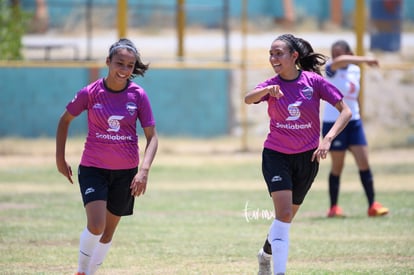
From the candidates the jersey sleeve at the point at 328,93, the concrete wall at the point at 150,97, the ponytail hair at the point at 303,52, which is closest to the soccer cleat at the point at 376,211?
the ponytail hair at the point at 303,52

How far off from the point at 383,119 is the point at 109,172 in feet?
60.3

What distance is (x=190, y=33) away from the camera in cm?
3456

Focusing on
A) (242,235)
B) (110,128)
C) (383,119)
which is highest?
(110,128)

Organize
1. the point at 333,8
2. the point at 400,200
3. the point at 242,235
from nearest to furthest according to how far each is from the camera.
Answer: the point at 242,235 → the point at 400,200 → the point at 333,8

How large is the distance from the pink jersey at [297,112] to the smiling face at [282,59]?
78mm

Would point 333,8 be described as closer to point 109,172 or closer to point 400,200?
point 400,200

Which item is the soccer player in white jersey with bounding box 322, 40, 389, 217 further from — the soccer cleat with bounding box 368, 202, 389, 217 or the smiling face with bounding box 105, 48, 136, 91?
the smiling face with bounding box 105, 48, 136, 91

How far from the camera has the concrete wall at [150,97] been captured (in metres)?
21.8

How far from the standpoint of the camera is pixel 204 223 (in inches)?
486

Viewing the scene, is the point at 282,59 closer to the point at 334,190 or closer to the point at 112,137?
the point at 112,137

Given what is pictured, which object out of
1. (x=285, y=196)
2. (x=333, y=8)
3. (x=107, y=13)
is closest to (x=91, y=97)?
(x=285, y=196)

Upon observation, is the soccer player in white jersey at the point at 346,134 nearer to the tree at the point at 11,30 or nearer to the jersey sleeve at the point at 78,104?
the jersey sleeve at the point at 78,104

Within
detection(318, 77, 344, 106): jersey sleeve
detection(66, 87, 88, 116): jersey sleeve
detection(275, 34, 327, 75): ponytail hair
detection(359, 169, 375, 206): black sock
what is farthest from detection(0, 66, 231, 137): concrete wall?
detection(66, 87, 88, 116): jersey sleeve

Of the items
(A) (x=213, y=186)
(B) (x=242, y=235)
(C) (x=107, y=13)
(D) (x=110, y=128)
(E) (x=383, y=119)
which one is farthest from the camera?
(C) (x=107, y=13)
